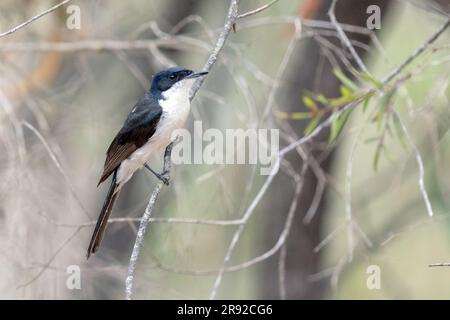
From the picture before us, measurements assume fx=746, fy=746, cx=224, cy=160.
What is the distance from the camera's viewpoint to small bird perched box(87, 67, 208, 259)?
374cm

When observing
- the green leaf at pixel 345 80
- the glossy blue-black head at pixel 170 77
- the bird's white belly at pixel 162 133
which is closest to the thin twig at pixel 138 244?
the green leaf at pixel 345 80

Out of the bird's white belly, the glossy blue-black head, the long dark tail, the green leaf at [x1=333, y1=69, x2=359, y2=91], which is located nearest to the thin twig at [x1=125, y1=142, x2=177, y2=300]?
the long dark tail

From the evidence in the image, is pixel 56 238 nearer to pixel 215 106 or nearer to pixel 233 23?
pixel 215 106

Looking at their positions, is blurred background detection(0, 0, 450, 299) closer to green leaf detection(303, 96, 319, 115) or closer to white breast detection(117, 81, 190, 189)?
white breast detection(117, 81, 190, 189)

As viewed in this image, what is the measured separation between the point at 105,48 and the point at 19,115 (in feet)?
2.29

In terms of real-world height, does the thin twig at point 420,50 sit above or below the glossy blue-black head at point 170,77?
below

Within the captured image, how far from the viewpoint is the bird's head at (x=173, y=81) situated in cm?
377

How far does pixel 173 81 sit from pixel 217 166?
0.49 meters

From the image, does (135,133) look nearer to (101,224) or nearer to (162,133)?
(162,133)

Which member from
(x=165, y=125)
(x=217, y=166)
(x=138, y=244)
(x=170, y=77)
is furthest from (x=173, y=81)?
(x=138, y=244)

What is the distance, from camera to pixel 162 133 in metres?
3.74

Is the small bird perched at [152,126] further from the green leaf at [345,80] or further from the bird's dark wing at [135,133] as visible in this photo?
the green leaf at [345,80]

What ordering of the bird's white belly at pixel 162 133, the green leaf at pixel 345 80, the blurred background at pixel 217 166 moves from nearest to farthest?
the green leaf at pixel 345 80
the bird's white belly at pixel 162 133
the blurred background at pixel 217 166

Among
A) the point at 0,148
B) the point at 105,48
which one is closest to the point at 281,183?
the point at 105,48
